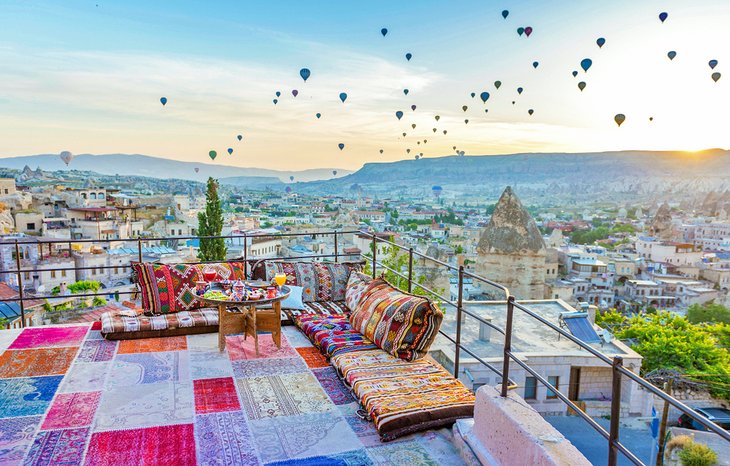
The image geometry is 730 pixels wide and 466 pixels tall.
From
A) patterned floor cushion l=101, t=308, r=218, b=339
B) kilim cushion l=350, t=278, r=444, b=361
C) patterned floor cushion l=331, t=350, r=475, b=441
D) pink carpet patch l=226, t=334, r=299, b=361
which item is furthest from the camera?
patterned floor cushion l=101, t=308, r=218, b=339

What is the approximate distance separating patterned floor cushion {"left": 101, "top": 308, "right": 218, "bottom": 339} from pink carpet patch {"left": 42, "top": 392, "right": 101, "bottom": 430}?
0.98 m

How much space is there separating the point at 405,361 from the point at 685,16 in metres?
15.4

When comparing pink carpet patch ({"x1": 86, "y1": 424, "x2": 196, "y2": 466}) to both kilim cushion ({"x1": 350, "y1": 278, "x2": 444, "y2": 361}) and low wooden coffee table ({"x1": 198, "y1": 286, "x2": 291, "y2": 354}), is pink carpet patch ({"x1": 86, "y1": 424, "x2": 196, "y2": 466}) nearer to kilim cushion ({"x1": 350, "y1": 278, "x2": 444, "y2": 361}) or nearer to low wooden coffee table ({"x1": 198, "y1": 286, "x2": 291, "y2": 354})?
low wooden coffee table ({"x1": 198, "y1": 286, "x2": 291, "y2": 354})

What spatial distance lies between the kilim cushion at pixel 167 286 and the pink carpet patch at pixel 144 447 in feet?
5.55

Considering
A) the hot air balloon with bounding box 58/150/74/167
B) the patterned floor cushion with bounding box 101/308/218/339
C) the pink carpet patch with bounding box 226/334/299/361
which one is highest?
the hot air balloon with bounding box 58/150/74/167

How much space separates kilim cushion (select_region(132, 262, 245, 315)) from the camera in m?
4.25

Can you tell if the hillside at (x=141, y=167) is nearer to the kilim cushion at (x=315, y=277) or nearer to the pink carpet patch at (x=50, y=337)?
the kilim cushion at (x=315, y=277)

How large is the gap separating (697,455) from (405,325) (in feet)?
26.5

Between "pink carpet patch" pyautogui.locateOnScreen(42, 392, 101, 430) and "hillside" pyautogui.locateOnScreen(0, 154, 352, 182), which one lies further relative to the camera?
"hillside" pyautogui.locateOnScreen(0, 154, 352, 182)

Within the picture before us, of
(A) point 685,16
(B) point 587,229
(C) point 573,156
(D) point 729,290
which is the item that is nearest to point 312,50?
(A) point 685,16

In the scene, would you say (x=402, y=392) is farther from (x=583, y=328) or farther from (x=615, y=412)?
(x=583, y=328)

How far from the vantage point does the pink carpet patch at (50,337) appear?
12.5 feet

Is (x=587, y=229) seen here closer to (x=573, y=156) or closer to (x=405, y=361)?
(x=573, y=156)

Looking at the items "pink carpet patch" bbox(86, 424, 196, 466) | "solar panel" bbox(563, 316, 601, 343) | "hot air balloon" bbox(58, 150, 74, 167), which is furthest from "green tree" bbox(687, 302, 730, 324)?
"hot air balloon" bbox(58, 150, 74, 167)
